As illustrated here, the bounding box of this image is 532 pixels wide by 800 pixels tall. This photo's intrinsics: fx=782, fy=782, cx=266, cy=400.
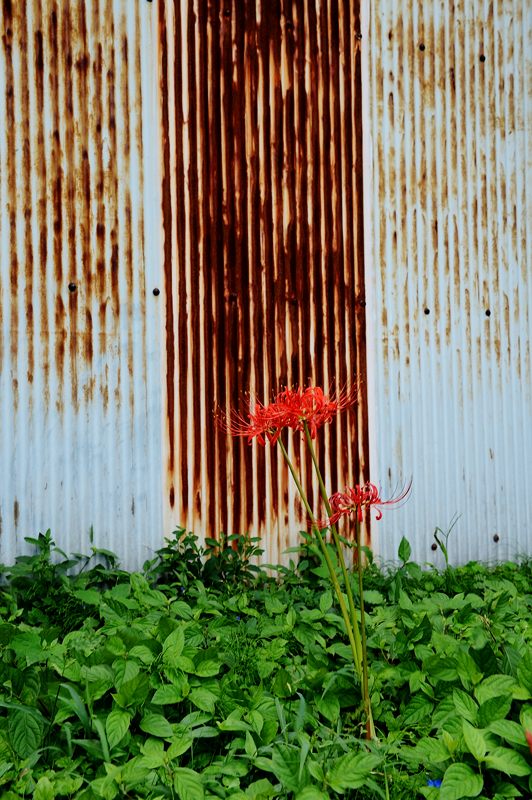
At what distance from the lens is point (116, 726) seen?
2.32 meters

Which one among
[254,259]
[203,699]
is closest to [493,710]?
[203,699]

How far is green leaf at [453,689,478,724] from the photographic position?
2.33 meters

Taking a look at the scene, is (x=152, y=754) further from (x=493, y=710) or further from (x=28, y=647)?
(x=493, y=710)

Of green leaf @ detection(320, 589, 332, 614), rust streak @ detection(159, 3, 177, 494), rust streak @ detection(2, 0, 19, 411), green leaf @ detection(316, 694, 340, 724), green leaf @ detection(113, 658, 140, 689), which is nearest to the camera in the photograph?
green leaf @ detection(113, 658, 140, 689)

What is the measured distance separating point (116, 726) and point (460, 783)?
0.99 metres

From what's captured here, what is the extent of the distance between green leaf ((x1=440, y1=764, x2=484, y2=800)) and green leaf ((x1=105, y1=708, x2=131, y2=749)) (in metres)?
0.92

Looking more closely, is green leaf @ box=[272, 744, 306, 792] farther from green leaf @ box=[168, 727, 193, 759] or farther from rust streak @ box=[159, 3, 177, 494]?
rust streak @ box=[159, 3, 177, 494]

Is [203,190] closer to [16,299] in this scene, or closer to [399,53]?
[16,299]

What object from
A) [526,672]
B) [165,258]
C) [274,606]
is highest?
[165,258]

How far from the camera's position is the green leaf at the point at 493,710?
2.29 metres

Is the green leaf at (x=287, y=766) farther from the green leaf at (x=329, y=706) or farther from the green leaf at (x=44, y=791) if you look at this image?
the green leaf at (x=44, y=791)

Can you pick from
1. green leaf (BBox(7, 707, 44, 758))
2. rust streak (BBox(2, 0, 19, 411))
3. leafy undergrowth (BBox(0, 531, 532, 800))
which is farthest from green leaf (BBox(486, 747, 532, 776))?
rust streak (BBox(2, 0, 19, 411))

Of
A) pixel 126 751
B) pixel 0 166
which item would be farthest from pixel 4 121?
pixel 126 751

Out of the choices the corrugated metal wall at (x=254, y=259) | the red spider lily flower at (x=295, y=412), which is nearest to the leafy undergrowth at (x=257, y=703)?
the red spider lily flower at (x=295, y=412)
